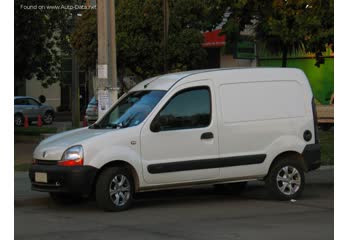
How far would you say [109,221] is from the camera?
8.66 m

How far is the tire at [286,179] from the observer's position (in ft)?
33.4

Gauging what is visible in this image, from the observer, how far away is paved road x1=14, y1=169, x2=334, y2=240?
7.66m

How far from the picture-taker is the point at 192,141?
9.65 meters

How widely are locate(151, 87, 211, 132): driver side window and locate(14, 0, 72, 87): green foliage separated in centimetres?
1112

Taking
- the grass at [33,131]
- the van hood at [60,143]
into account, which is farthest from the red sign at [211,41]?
the van hood at [60,143]

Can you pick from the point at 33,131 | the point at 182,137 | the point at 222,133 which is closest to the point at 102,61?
the point at 182,137

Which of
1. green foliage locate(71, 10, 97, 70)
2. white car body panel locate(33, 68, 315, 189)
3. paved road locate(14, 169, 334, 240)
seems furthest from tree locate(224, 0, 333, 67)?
green foliage locate(71, 10, 97, 70)

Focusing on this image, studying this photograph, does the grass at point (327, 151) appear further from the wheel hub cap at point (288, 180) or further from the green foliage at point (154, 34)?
the green foliage at point (154, 34)

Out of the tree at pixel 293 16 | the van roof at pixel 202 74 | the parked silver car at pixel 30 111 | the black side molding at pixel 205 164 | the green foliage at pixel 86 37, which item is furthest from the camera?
the parked silver car at pixel 30 111

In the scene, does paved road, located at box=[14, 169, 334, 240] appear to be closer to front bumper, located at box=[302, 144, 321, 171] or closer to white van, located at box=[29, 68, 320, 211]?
white van, located at box=[29, 68, 320, 211]

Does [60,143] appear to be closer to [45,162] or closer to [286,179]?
[45,162]

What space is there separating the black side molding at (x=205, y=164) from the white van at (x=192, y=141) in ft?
0.05
